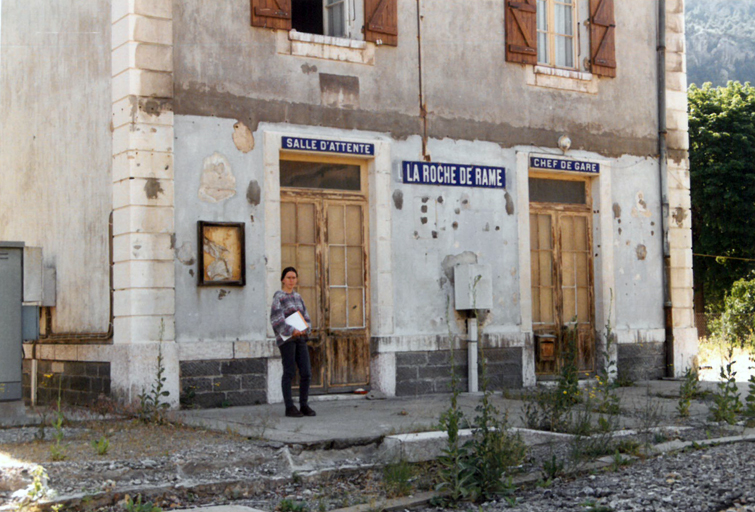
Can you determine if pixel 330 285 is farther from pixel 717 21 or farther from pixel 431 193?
pixel 717 21

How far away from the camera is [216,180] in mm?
10945

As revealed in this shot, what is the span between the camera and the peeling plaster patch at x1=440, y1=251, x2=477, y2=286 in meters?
12.6

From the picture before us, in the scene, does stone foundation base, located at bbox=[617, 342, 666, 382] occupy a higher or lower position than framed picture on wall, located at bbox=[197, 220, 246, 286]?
lower

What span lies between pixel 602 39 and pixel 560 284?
11.8 ft

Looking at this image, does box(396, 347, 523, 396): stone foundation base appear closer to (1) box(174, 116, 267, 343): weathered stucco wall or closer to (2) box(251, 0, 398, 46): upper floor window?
(1) box(174, 116, 267, 343): weathered stucco wall

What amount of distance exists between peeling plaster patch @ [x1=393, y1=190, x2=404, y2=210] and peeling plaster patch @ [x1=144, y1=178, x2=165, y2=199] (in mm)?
3004

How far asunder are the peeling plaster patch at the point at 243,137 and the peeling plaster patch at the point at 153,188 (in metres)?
1.06

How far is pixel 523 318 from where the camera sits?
43.5 ft

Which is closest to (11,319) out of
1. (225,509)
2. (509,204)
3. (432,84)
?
(225,509)

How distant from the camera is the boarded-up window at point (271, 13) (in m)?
11.3

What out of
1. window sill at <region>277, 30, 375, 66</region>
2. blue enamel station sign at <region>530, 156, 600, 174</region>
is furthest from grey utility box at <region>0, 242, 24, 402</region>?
blue enamel station sign at <region>530, 156, 600, 174</region>

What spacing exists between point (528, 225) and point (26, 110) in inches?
267

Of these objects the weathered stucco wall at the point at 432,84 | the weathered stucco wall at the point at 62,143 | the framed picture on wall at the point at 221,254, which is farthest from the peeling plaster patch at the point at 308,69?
the weathered stucco wall at the point at 62,143

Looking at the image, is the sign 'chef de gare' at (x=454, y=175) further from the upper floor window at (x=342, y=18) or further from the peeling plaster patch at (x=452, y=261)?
the upper floor window at (x=342, y=18)
